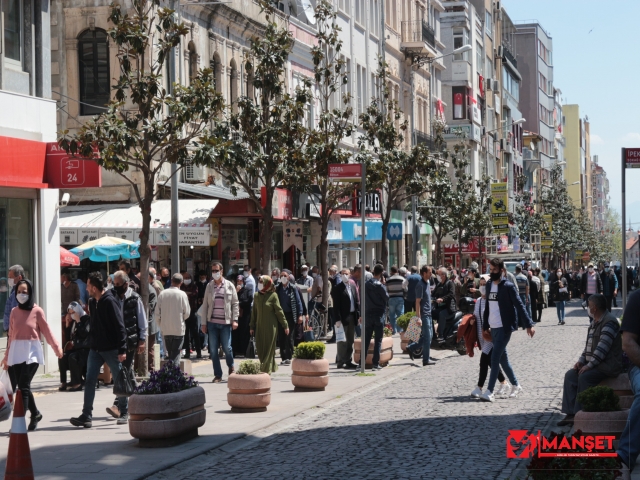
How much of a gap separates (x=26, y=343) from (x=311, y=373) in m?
5.05

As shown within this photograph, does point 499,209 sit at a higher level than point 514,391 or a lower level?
higher

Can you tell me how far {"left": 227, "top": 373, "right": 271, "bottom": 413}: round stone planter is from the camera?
47.9ft

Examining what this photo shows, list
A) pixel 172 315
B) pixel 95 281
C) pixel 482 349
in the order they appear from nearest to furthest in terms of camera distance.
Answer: pixel 95 281 → pixel 482 349 → pixel 172 315

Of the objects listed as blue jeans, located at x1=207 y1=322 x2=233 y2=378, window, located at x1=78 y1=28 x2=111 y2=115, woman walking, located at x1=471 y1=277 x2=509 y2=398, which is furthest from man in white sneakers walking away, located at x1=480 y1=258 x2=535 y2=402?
window, located at x1=78 y1=28 x2=111 y2=115

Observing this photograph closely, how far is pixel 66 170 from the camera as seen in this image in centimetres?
2072

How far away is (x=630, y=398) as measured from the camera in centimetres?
1127

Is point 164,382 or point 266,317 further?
point 266,317

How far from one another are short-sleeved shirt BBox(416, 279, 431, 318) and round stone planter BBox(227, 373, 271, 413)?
7.21m

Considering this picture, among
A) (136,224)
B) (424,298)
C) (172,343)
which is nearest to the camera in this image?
(172,343)

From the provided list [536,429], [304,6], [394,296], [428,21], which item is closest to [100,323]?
[536,429]

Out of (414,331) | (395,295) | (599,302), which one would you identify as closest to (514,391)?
(599,302)

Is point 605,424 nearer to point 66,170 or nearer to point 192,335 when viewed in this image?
point 66,170

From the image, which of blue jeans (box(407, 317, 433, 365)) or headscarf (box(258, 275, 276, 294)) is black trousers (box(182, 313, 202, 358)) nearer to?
blue jeans (box(407, 317, 433, 365))

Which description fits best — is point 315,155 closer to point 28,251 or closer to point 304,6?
point 28,251
